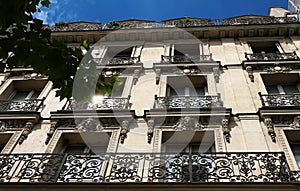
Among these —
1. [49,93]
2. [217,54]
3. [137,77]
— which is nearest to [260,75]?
[217,54]

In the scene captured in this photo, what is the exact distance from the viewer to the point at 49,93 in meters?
10.3

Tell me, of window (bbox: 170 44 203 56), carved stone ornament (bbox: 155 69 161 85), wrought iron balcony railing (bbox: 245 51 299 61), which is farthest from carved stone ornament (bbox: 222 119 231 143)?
window (bbox: 170 44 203 56)

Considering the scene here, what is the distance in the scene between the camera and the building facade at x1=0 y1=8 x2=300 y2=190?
19.8 feet

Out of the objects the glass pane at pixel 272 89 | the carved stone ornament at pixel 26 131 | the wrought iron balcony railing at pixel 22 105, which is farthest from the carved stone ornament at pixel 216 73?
the carved stone ornament at pixel 26 131

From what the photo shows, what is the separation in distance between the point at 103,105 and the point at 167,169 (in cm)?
392

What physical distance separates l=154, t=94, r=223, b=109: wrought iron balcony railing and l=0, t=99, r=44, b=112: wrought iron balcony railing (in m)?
3.92

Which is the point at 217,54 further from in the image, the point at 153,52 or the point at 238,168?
the point at 238,168

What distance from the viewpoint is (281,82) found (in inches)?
408

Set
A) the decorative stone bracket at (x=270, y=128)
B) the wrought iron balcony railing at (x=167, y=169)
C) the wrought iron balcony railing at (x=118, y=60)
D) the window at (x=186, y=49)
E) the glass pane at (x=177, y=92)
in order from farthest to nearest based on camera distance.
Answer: the window at (x=186, y=49)
the wrought iron balcony railing at (x=118, y=60)
the glass pane at (x=177, y=92)
the decorative stone bracket at (x=270, y=128)
the wrought iron balcony railing at (x=167, y=169)

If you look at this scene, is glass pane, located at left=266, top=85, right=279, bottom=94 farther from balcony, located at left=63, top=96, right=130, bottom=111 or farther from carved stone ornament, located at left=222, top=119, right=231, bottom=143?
balcony, located at left=63, top=96, right=130, bottom=111

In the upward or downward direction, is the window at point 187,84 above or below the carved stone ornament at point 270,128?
above

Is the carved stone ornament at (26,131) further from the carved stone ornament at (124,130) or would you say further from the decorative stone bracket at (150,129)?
the decorative stone bracket at (150,129)

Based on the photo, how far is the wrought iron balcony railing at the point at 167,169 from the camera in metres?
5.86

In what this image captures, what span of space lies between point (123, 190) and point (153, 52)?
7.97m
